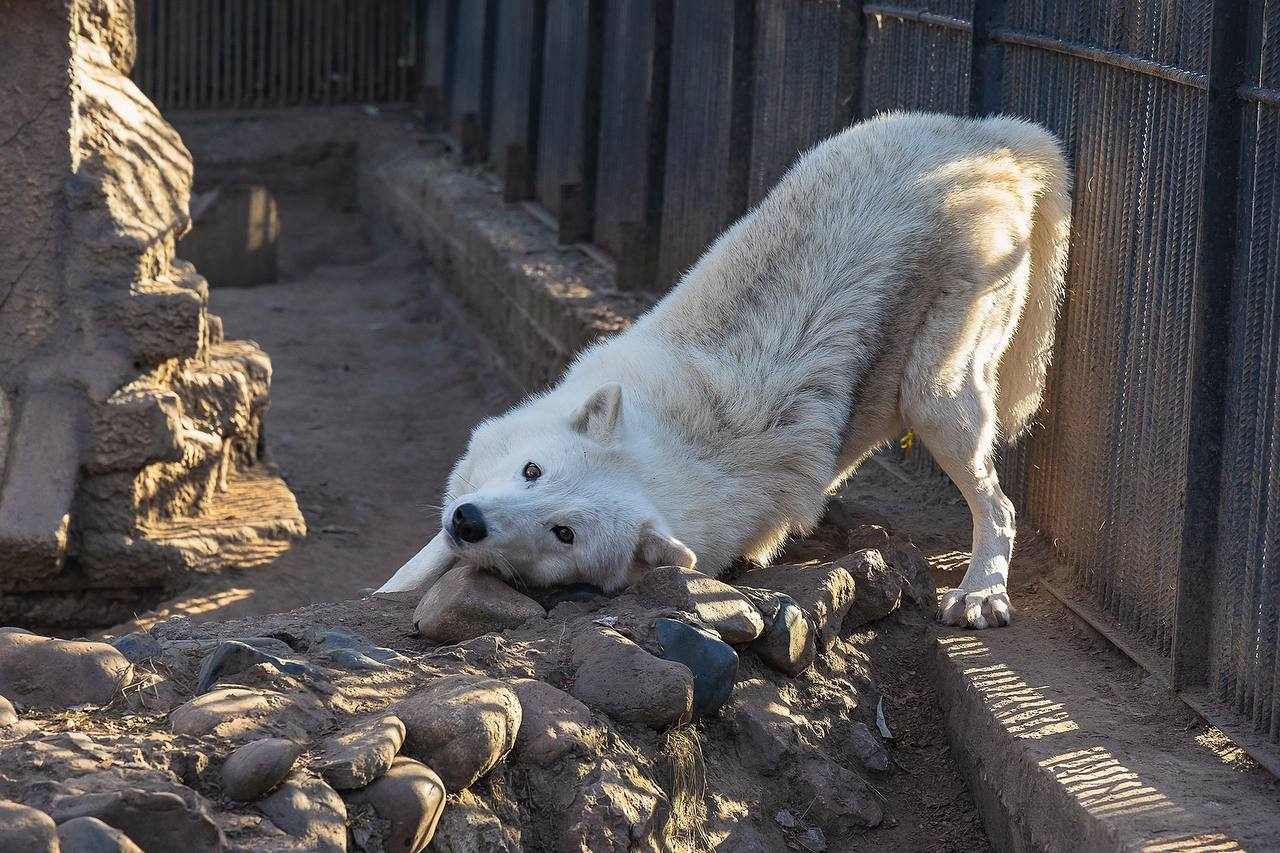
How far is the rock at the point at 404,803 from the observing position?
116 inches

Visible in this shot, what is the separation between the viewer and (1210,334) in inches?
149

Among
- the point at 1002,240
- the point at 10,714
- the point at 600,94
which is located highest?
the point at 600,94

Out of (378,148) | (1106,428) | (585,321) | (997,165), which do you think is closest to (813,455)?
(1106,428)

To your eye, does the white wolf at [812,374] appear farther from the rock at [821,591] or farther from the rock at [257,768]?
the rock at [257,768]

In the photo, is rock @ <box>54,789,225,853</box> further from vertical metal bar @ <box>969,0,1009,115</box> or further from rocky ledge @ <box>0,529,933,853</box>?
vertical metal bar @ <box>969,0,1009,115</box>

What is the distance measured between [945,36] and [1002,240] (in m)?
1.34

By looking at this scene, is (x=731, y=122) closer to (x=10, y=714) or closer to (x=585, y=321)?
(x=585, y=321)

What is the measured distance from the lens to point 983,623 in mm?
4523

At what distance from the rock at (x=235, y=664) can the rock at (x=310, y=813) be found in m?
0.49

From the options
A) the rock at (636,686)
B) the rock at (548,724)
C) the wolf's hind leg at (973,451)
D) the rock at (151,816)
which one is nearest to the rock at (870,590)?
the wolf's hind leg at (973,451)

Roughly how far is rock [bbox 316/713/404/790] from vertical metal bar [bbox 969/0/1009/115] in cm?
354

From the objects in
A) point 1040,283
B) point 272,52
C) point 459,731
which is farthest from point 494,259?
point 459,731

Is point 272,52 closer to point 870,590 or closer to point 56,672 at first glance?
point 870,590

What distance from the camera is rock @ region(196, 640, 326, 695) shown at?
10.9 feet
